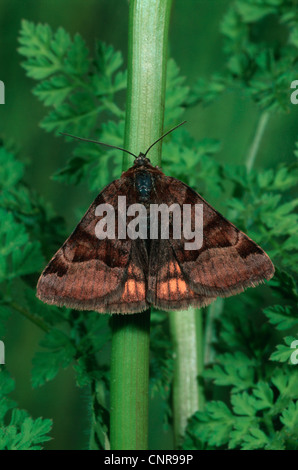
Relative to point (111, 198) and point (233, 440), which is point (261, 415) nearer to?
point (233, 440)

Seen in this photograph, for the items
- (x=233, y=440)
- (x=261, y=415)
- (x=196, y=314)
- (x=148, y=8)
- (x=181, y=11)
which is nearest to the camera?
(x=148, y=8)

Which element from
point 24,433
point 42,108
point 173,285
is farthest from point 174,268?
point 42,108

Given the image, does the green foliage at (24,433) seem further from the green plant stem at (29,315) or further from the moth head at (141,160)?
the moth head at (141,160)

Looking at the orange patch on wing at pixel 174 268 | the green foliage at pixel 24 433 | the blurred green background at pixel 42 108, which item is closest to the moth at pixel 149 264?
the orange patch on wing at pixel 174 268

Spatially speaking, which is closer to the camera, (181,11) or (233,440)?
(233,440)

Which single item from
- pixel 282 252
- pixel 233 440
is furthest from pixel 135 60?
pixel 233 440
